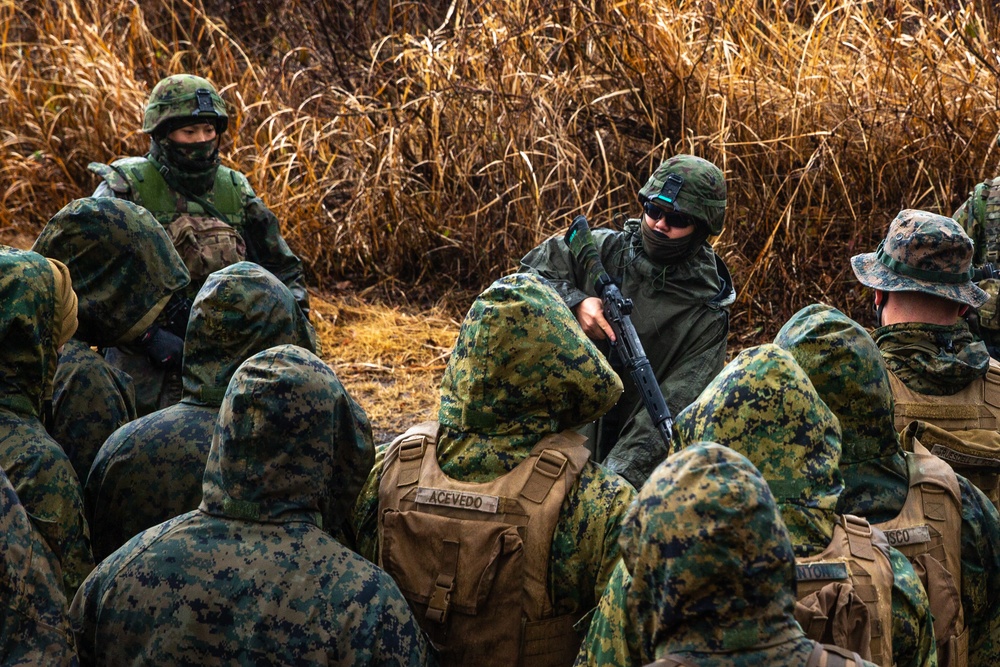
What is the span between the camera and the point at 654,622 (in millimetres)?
1676

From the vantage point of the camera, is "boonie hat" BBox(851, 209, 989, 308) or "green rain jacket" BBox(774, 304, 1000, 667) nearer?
"green rain jacket" BBox(774, 304, 1000, 667)

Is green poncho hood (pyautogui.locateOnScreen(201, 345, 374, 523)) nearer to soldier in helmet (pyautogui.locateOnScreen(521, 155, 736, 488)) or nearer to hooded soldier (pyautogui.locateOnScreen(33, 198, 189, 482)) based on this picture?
hooded soldier (pyautogui.locateOnScreen(33, 198, 189, 482))

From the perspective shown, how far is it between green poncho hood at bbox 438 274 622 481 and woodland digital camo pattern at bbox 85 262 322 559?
66 centimetres

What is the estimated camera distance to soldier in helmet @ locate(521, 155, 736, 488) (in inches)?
151

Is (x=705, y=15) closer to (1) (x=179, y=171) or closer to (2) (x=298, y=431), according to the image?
(1) (x=179, y=171)

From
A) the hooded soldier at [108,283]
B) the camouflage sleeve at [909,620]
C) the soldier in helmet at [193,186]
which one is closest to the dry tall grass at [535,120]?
the soldier in helmet at [193,186]

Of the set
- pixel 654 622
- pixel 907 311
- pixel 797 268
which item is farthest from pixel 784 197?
pixel 654 622

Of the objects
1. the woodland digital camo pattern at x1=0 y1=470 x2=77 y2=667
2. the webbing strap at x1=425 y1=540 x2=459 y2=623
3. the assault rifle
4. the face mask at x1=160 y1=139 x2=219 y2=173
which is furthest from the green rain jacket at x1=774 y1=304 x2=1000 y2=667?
the face mask at x1=160 y1=139 x2=219 y2=173

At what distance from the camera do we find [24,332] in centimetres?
252

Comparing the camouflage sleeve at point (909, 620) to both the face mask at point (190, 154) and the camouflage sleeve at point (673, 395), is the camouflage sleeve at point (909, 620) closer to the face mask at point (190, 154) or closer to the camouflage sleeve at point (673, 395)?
the camouflage sleeve at point (673, 395)

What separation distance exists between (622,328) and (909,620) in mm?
1689

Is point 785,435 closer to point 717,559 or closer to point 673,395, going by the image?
point 717,559

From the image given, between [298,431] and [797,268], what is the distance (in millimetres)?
4668

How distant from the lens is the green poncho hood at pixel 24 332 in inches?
98.7
